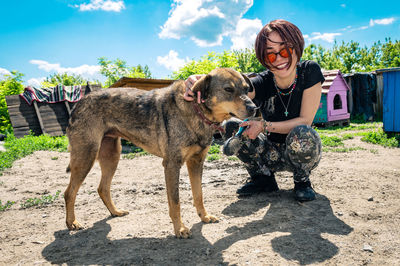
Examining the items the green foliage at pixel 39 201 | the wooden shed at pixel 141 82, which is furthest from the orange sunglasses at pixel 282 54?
the wooden shed at pixel 141 82

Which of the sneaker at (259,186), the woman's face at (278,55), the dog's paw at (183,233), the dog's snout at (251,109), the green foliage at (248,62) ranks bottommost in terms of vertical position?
the dog's paw at (183,233)

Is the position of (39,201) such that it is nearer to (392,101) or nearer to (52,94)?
(392,101)

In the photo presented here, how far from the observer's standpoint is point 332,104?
12242mm

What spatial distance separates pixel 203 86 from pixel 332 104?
11.3m

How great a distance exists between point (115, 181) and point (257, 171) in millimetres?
2808

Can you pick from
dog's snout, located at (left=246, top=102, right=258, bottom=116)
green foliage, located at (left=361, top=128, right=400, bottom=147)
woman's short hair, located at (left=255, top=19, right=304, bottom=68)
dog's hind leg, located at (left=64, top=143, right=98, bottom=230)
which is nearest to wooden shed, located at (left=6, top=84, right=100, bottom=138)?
dog's hind leg, located at (left=64, top=143, right=98, bottom=230)

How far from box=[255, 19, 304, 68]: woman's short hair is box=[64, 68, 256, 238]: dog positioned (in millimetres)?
635

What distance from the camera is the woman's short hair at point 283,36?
10.6 ft

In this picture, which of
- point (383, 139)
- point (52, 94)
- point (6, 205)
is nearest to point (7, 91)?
point (52, 94)

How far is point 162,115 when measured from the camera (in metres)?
2.98

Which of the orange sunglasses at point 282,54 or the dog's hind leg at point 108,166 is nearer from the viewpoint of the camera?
the orange sunglasses at point 282,54

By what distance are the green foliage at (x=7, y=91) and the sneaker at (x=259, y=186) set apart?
633 inches

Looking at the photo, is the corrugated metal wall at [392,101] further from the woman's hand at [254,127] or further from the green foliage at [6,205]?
the green foliage at [6,205]

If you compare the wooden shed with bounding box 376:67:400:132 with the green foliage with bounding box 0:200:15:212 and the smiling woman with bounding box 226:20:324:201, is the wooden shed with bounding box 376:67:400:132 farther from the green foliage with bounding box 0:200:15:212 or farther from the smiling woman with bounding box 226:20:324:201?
the green foliage with bounding box 0:200:15:212
